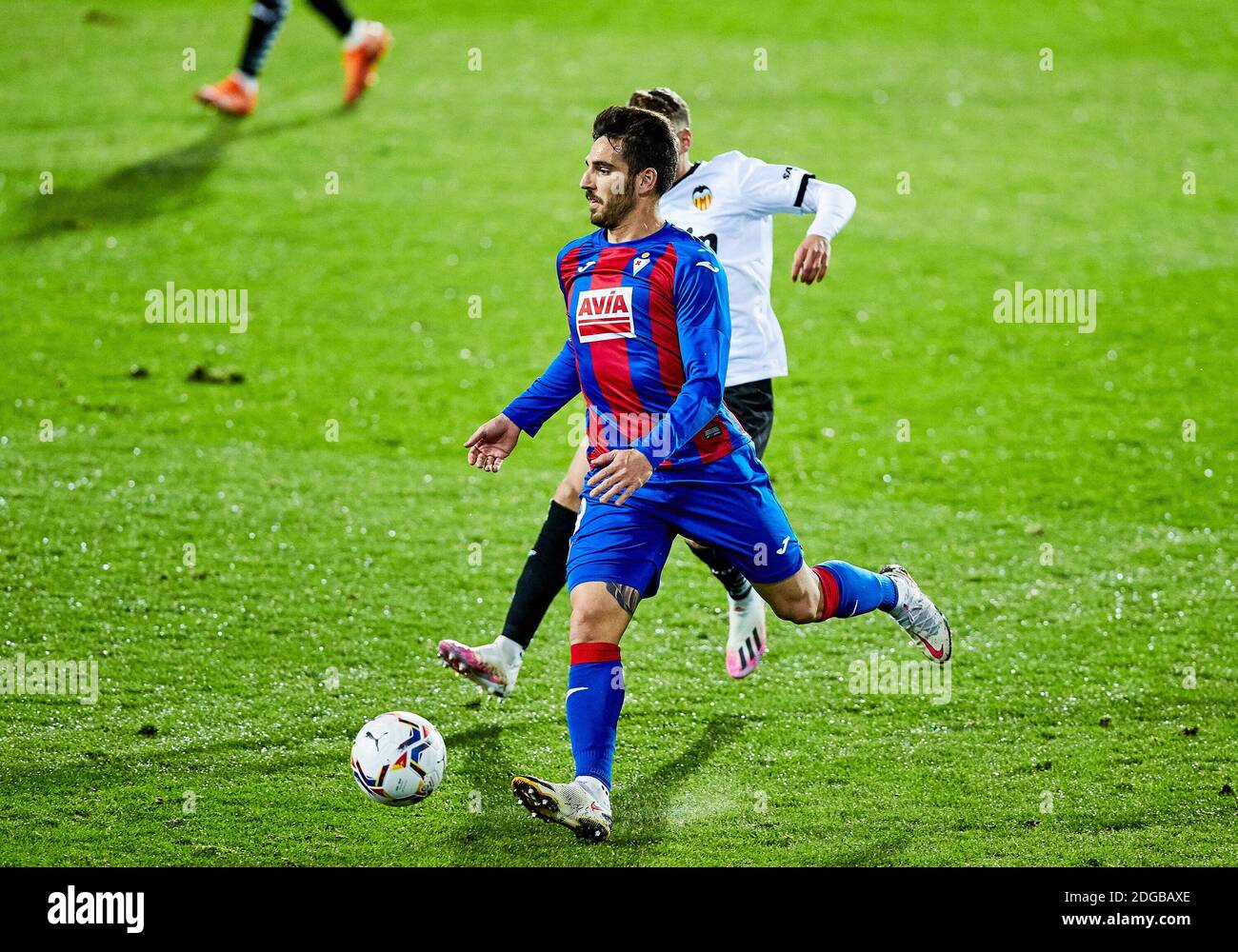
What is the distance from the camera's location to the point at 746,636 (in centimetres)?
622

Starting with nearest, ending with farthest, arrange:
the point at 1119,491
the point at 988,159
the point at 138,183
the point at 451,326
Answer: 1. the point at 1119,491
2. the point at 451,326
3. the point at 138,183
4. the point at 988,159

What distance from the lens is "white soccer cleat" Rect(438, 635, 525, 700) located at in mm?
5586

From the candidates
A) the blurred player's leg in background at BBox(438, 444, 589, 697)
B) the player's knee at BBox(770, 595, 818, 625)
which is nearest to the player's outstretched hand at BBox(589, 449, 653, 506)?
the player's knee at BBox(770, 595, 818, 625)

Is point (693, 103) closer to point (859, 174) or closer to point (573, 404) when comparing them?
point (859, 174)

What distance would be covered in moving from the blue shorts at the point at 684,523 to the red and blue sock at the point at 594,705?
0.83 feet

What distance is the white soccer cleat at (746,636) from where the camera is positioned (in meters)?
6.17

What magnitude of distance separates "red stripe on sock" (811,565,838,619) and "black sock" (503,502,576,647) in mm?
1063

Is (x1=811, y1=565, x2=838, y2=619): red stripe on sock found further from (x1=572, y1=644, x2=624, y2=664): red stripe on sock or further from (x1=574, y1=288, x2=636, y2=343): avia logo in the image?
(x1=574, y1=288, x2=636, y2=343): avia logo

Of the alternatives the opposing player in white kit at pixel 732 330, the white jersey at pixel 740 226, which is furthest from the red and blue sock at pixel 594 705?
the white jersey at pixel 740 226

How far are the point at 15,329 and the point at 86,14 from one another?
761 centimetres

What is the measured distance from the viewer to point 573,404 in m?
9.88

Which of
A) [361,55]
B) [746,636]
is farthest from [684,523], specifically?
A: [361,55]

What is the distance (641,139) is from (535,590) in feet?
6.30

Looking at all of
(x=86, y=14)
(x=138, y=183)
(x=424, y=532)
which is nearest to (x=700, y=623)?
(x=424, y=532)
